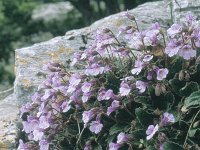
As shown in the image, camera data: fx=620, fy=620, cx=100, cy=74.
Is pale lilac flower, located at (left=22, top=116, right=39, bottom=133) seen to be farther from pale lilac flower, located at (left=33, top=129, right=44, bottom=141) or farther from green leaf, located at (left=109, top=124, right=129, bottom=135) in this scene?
green leaf, located at (left=109, top=124, right=129, bottom=135)

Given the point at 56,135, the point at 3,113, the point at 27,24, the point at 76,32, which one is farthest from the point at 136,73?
the point at 27,24

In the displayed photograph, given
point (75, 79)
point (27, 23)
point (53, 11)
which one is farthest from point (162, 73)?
point (53, 11)

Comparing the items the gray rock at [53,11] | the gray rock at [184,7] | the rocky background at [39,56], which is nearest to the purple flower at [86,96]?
the rocky background at [39,56]

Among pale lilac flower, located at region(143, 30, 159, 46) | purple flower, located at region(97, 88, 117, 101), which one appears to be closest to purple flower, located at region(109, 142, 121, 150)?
purple flower, located at region(97, 88, 117, 101)

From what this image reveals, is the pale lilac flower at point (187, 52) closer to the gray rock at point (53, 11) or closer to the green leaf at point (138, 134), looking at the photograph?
the green leaf at point (138, 134)

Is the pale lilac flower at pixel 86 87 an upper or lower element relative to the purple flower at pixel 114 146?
upper

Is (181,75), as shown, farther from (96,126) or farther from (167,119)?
(96,126)
